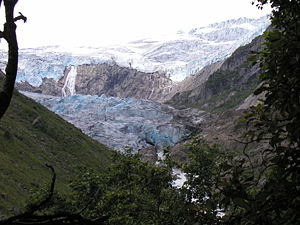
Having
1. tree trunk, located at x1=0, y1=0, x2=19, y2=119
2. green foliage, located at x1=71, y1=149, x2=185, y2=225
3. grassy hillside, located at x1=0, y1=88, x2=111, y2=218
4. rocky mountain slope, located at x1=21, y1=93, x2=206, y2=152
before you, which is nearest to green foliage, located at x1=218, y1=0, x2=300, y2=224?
tree trunk, located at x1=0, y1=0, x2=19, y2=119

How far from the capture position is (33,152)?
47.0m

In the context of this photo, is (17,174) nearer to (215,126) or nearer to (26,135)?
(26,135)

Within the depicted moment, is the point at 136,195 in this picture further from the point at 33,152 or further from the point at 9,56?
the point at 33,152

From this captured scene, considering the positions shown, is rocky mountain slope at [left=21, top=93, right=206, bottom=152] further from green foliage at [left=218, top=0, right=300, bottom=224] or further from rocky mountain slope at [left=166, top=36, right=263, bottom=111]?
green foliage at [left=218, top=0, right=300, bottom=224]

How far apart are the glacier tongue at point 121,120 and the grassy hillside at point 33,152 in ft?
84.3

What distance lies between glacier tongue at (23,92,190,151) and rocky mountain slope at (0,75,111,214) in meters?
25.8

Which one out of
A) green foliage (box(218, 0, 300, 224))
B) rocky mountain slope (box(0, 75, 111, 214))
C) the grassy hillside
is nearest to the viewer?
green foliage (box(218, 0, 300, 224))

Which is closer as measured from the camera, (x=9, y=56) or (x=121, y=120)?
(x=9, y=56)

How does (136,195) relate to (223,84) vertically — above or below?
above

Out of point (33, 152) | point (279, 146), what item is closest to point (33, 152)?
point (33, 152)

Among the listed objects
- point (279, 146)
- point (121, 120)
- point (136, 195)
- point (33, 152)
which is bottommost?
point (121, 120)

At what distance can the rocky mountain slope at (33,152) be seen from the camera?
107ft

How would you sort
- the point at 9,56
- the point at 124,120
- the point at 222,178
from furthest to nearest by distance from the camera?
1. the point at 124,120
2. the point at 222,178
3. the point at 9,56

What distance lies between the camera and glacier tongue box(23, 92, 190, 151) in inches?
3656
